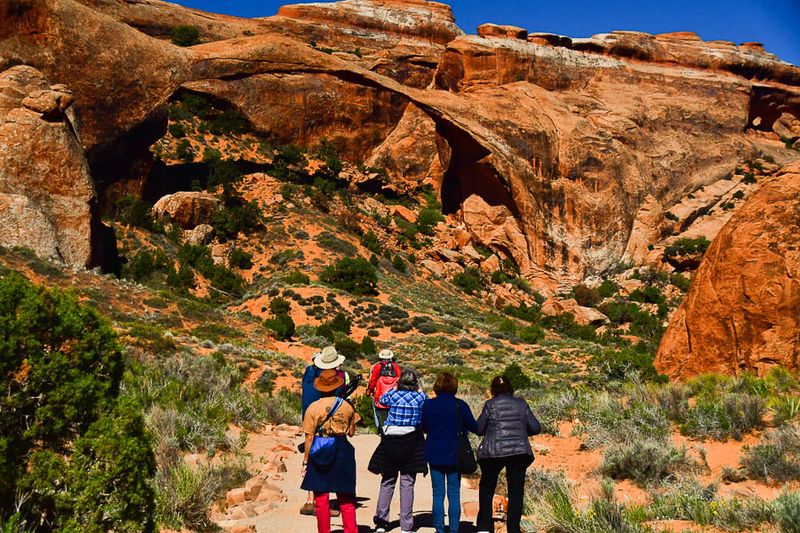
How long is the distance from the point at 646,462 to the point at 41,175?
2525 cm

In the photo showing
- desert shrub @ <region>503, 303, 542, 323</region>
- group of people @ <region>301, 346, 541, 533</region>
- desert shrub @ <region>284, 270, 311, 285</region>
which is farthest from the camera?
desert shrub @ <region>503, 303, 542, 323</region>

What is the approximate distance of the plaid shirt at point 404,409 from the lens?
19.5 ft

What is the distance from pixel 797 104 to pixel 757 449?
194 ft

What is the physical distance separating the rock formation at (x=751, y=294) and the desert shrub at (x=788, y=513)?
566 cm

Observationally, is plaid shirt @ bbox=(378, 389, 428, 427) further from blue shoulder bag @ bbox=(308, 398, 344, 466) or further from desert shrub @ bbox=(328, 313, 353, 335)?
desert shrub @ bbox=(328, 313, 353, 335)

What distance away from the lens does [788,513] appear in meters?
4.68

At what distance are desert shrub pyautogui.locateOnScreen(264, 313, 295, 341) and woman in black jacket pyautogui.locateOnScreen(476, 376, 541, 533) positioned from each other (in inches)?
739

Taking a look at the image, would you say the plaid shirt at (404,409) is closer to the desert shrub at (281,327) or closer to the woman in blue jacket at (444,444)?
the woman in blue jacket at (444,444)

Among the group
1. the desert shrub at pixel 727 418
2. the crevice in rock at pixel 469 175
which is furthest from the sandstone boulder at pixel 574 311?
the desert shrub at pixel 727 418

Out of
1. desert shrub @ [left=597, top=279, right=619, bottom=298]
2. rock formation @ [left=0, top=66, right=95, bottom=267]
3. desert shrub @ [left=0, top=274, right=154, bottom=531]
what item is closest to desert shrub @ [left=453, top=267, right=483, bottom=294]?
desert shrub @ [left=597, top=279, right=619, bottom=298]

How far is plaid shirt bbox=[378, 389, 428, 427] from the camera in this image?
594 cm

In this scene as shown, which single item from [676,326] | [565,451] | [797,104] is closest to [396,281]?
[676,326]

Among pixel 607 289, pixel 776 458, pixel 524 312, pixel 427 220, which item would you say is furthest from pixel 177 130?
pixel 776 458

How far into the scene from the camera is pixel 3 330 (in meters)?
4.46
